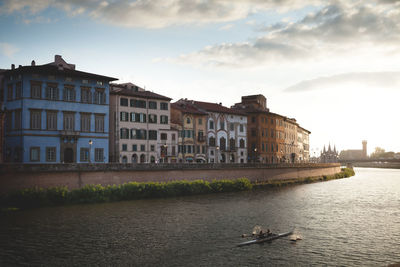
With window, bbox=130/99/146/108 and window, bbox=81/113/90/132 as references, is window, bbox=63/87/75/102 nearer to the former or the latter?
window, bbox=81/113/90/132

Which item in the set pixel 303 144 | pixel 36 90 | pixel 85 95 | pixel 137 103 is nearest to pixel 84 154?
pixel 85 95

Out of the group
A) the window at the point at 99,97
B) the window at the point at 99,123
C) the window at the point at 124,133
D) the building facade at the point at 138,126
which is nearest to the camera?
the window at the point at 99,123

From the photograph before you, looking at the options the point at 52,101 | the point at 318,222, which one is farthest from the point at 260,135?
the point at 318,222

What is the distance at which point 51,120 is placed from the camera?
49.8 metres

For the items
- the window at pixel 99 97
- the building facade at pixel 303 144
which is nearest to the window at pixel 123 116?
the window at pixel 99 97

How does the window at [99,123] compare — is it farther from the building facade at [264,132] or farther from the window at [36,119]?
the building facade at [264,132]

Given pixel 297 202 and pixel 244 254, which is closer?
pixel 244 254

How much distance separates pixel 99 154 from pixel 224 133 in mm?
30649

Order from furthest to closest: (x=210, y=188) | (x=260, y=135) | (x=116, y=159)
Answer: (x=260, y=135) < (x=116, y=159) < (x=210, y=188)

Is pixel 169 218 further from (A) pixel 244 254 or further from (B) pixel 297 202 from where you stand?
(B) pixel 297 202

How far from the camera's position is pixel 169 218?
3306cm

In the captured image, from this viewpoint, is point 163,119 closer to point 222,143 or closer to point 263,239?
point 222,143

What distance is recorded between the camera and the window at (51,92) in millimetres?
49719

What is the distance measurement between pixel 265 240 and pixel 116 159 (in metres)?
37.3
